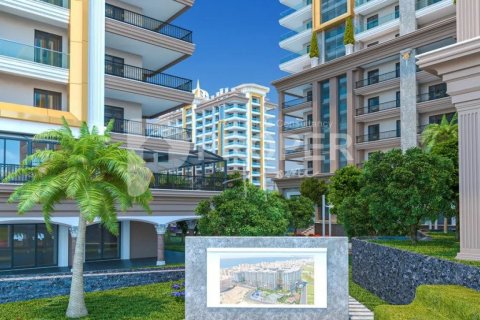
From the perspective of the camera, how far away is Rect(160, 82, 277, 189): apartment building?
111062mm

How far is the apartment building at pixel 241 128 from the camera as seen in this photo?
364 ft

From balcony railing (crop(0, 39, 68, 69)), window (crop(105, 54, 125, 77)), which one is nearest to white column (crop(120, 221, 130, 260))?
→ window (crop(105, 54, 125, 77))

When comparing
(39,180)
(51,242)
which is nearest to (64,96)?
(51,242)

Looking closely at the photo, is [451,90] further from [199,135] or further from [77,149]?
[199,135]

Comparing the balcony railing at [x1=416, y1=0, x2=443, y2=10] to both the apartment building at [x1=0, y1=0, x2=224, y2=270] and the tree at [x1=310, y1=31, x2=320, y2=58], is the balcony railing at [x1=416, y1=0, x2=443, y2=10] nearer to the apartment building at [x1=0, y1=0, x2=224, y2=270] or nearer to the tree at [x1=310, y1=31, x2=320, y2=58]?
the tree at [x1=310, y1=31, x2=320, y2=58]

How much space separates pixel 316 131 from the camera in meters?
50.3

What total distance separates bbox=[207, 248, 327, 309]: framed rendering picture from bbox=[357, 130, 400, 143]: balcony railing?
3267 cm

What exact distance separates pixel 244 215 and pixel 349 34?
32465 millimetres

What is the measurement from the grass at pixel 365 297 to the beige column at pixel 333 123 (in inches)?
1180

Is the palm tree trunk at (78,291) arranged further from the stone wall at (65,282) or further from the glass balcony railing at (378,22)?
the glass balcony railing at (378,22)

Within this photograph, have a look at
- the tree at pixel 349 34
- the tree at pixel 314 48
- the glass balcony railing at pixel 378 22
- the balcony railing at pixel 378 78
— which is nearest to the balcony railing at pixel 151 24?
the balcony railing at pixel 378 78

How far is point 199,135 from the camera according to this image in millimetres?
119500

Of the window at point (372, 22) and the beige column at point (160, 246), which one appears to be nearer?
the beige column at point (160, 246)

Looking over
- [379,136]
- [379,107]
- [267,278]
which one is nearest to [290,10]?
[379,107]
